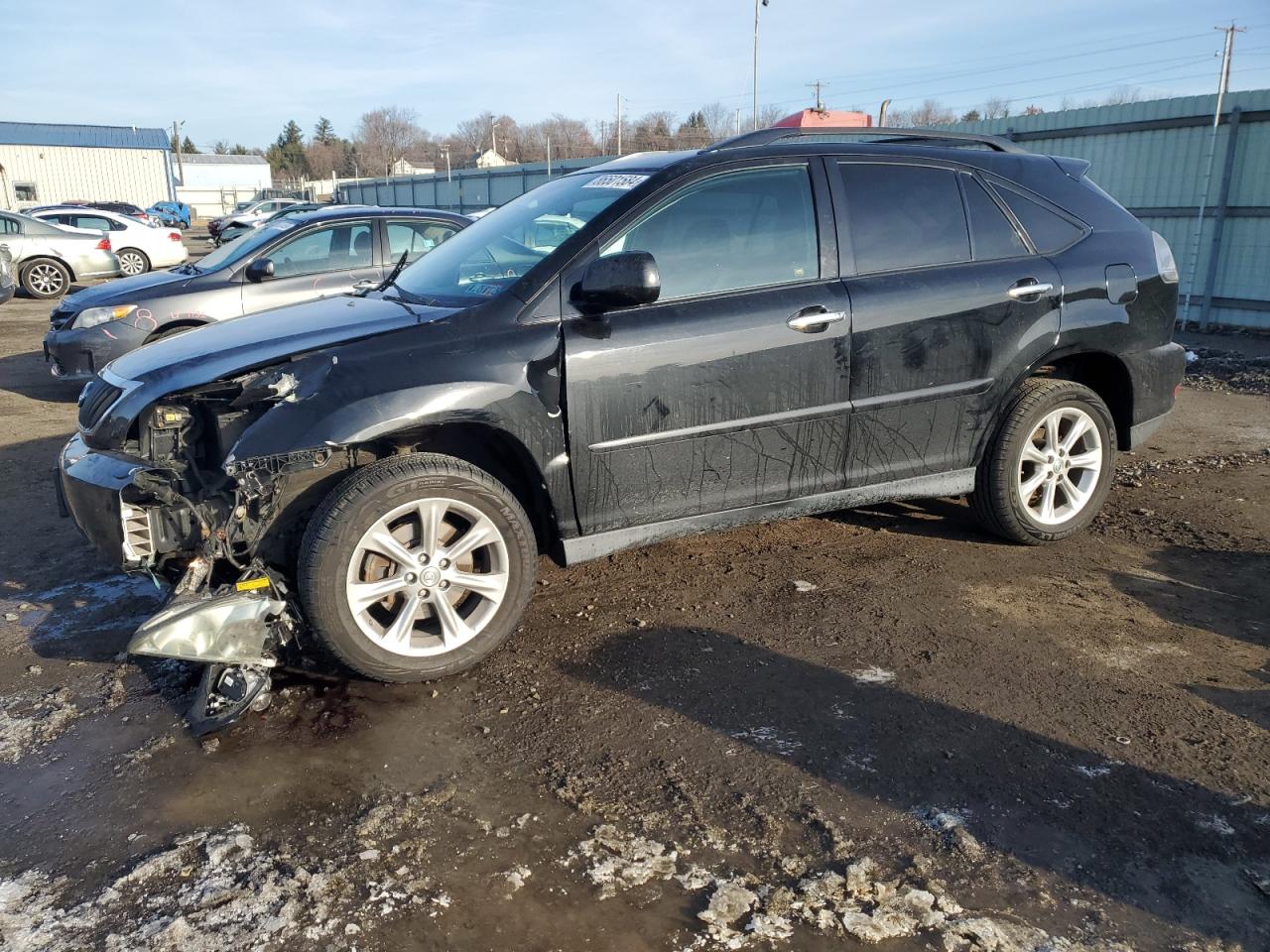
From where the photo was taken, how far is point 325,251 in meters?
8.05

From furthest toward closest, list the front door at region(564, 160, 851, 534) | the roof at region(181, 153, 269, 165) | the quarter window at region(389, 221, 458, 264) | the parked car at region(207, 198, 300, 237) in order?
the roof at region(181, 153, 269, 165), the parked car at region(207, 198, 300, 237), the quarter window at region(389, 221, 458, 264), the front door at region(564, 160, 851, 534)

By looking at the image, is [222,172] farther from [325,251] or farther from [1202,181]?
[1202,181]

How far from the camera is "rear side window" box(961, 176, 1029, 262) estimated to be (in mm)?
4512

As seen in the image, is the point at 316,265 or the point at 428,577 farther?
the point at 316,265

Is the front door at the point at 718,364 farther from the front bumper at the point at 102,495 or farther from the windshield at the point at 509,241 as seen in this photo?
the front bumper at the point at 102,495

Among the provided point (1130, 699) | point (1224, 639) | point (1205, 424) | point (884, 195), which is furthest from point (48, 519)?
point (1205, 424)

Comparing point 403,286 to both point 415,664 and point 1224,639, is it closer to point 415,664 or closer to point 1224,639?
point 415,664

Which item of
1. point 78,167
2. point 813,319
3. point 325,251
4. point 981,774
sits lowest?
point 981,774

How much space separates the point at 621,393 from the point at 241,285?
5337 millimetres

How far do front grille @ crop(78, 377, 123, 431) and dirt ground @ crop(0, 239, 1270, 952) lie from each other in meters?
0.88

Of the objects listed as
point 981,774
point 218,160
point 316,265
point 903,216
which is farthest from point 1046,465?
point 218,160

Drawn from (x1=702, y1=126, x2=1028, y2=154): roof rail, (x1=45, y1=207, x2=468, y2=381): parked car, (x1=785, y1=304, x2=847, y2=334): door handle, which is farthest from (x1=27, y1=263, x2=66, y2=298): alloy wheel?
(x1=785, y1=304, x2=847, y2=334): door handle

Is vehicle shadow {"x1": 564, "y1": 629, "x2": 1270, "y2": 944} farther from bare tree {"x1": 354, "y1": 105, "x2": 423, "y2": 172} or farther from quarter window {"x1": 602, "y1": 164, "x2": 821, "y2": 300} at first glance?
bare tree {"x1": 354, "y1": 105, "x2": 423, "y2": 172}

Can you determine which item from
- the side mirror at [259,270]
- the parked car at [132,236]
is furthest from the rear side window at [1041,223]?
the parked car at [132,236]
